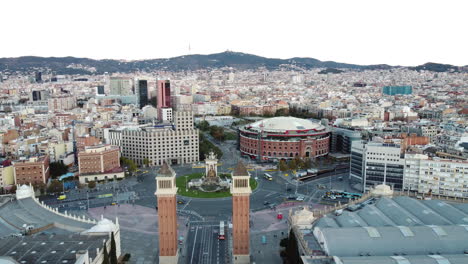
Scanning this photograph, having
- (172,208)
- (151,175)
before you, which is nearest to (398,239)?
(172,208)

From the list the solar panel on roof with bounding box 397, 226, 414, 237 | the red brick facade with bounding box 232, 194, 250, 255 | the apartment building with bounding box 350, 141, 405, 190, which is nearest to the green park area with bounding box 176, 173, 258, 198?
the apartment building with bounding box 350, 141, 405, 190

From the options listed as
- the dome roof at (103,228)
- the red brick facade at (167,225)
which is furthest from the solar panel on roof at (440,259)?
the dome roof at (103,228)

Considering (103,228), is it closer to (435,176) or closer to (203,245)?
(203,245)

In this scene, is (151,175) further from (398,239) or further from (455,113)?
(455,113)

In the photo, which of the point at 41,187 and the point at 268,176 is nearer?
the point at 41,187

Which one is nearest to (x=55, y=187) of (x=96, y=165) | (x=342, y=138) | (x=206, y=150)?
(x=96, y=165)

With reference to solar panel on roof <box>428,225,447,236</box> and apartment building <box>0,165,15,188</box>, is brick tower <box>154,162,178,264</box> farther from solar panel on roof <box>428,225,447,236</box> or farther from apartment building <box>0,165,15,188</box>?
apartment building <box>0,165,15,188</box>
